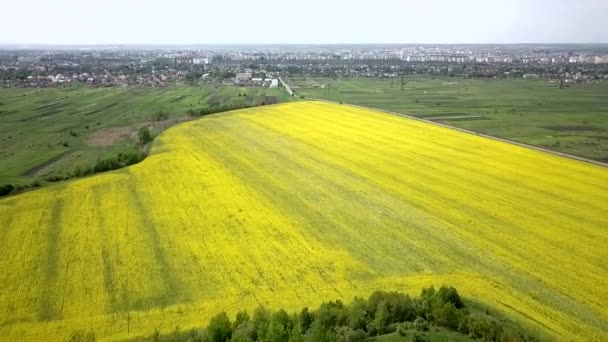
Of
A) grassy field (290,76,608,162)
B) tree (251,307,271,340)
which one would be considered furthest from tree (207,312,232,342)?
grassy field (290,76,608,162)

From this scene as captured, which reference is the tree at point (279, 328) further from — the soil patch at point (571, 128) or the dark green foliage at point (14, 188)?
the soil patch at point (571, 128)

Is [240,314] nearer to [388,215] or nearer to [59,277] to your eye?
[59,277]

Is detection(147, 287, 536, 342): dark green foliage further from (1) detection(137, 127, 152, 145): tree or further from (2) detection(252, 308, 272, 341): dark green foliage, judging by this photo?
(1) detection(137, 127, 152, 145): tree

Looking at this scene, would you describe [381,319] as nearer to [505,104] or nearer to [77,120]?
[77,120]

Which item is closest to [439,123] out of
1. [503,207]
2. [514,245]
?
[503,207]

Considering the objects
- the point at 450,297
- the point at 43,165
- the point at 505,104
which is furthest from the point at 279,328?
the point at 505,104
